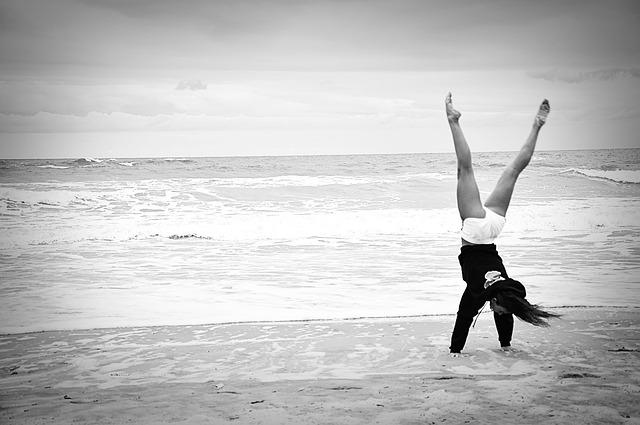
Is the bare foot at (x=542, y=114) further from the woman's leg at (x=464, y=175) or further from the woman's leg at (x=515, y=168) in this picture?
the woman's leg at (x=464, y=175)

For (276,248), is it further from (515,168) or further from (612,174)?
(612,174)

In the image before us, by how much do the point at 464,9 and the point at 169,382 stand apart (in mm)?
5784

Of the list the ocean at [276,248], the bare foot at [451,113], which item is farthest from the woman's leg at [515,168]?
the ocean at [276,248]

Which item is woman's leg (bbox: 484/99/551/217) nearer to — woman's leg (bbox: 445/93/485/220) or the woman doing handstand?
the woman doing handstand

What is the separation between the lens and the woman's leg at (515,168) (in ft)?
15.4

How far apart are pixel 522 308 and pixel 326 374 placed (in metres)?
1.42

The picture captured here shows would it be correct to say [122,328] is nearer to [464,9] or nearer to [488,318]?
[488,318]

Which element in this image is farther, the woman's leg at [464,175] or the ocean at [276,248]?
the ocean at [276,248]

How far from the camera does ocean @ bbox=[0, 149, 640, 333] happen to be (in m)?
7.65

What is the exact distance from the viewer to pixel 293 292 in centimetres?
840

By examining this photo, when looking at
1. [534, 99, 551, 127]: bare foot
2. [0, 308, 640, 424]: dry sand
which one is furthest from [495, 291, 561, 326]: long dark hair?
[534, 99, 551, 127]: bare foot

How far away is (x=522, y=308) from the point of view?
443 cm

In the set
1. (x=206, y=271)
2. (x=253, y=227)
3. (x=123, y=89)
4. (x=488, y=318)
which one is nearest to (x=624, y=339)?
(x=488, y=318)

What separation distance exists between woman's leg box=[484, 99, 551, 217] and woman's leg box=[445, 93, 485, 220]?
0.20 meters
